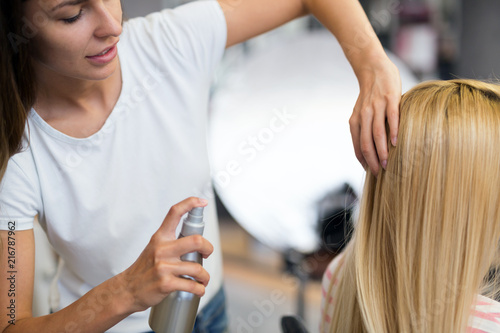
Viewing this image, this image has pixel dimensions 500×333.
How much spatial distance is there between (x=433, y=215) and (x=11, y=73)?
0.72m

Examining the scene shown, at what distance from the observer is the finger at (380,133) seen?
0.78m

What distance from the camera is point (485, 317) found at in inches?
32.5

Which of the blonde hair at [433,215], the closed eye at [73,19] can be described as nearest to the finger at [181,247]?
the blonde hair at [433,215]

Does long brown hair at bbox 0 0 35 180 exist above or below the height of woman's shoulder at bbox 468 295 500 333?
above

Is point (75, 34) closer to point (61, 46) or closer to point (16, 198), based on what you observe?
point (61, 46)

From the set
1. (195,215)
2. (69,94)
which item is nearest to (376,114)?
(195,215)

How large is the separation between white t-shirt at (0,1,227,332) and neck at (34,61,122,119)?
0.04 metres

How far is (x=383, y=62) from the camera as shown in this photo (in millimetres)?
844

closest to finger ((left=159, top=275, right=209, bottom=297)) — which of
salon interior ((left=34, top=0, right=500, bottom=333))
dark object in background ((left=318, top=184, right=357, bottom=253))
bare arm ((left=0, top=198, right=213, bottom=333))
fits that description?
bare arm ((left=0, top=198, right=213, bottom=333))

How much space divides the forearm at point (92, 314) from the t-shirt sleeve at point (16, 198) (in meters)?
0.16

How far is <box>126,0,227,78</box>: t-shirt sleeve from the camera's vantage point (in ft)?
3.39

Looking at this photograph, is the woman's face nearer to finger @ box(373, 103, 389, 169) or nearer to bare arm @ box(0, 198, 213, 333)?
bare arm @ box(0, 198, 213, 333)

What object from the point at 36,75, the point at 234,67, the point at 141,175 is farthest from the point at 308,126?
the point at 36,75

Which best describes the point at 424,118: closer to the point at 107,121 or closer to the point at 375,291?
the point at 375,291
